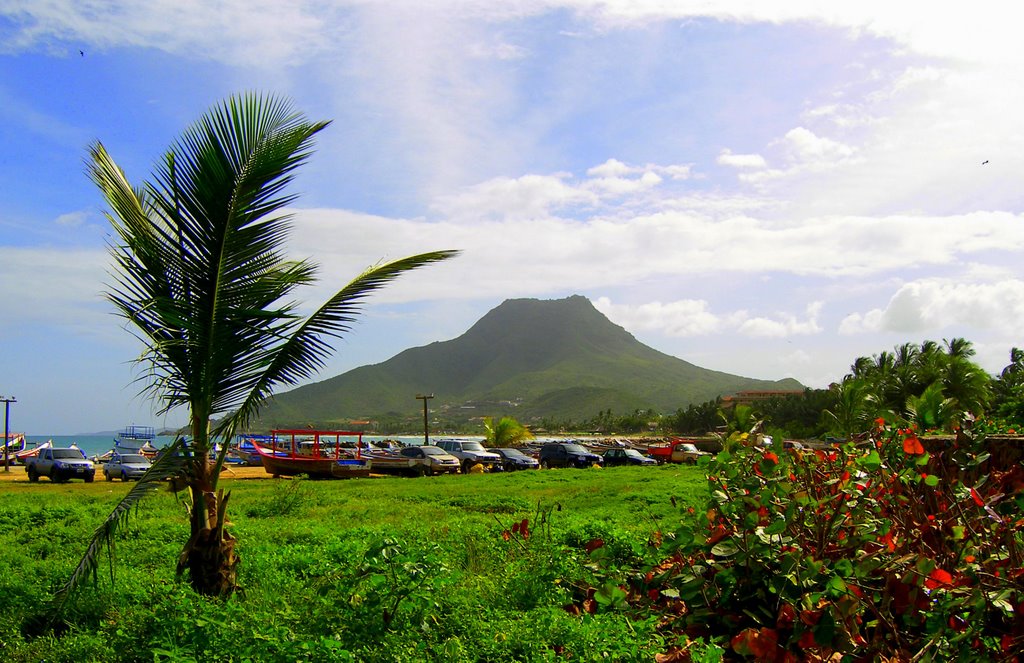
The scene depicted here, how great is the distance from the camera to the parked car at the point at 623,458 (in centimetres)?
3916

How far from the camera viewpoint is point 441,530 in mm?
9023

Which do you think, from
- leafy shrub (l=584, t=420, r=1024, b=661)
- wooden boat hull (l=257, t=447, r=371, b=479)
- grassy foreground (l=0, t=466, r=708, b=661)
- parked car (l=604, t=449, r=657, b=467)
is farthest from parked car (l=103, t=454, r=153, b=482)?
leafy shrub (l=584, t=420, r=1024, b=661)

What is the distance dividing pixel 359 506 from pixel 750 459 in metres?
11.7

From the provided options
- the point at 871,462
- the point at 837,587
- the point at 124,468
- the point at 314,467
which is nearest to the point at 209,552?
the point at 837,587

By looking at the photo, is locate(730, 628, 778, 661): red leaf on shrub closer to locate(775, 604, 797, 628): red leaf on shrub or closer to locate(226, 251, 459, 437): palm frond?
locate(775, 604, 797, 628): red leaf on shrub

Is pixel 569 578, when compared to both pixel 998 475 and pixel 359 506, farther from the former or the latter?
pixel 359 506

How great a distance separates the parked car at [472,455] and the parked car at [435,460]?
2.00 meters

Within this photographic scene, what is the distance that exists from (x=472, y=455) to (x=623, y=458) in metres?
8.30

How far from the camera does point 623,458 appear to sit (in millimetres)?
39688

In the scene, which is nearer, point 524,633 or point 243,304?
point 524,633

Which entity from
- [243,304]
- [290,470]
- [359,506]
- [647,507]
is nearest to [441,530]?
[243,304]

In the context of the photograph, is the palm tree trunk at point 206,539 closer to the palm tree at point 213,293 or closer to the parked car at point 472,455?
the palm tree at point 213,293

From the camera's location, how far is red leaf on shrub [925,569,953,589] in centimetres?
361

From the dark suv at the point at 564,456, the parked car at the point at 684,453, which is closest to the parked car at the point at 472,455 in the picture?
the dark suv at the point at 564,456
